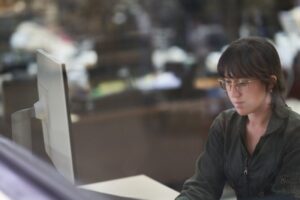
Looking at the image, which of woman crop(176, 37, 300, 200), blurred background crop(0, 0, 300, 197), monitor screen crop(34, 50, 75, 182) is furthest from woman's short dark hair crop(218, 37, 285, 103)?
blurred background crop(0, 0, 300, 197)

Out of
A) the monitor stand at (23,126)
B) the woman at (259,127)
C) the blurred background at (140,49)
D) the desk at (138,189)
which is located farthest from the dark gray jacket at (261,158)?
the blurred background at (140,49)

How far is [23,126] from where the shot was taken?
1691mm

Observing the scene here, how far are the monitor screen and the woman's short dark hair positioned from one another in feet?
1.26

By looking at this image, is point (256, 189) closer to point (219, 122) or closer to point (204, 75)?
point (219, 122)

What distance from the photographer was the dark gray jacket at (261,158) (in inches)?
50.0

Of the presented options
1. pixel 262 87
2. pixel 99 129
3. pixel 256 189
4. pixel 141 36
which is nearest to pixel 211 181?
pixel 256 189

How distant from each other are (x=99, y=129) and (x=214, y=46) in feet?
8.30

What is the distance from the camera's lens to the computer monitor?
1454 mm

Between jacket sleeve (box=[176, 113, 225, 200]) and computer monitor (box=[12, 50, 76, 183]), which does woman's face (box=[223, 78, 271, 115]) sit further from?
computer monitor (box=[12, 50, 76, 183])

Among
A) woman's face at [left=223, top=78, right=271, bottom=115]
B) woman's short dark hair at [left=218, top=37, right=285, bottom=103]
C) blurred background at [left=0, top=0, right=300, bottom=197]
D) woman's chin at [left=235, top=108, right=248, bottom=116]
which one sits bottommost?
blurred background at [left=0, top=0, right=300, bottom=197]

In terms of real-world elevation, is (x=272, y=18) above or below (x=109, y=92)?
above

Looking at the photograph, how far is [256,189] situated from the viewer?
4.26ft

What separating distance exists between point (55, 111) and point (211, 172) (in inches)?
15.8

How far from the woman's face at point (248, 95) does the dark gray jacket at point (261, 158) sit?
0.03m
